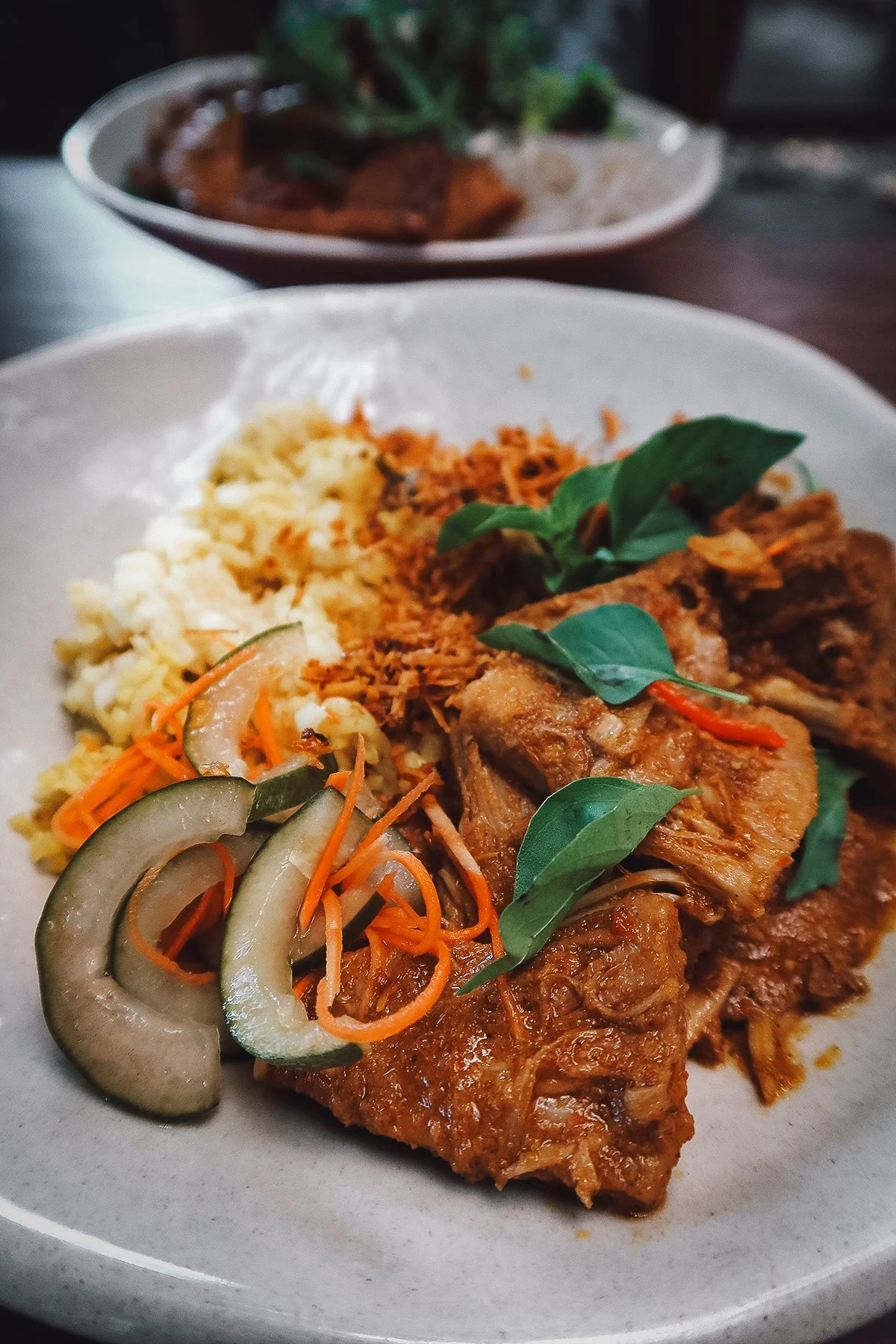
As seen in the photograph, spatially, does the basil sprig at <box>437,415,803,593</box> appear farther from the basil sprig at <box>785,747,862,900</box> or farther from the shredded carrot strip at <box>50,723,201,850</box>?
the shredded carrot strip at <box>50,723,201,850</box>

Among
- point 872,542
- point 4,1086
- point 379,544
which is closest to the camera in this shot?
point 4,1086

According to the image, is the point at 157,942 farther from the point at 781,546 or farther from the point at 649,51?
the point at 649,51

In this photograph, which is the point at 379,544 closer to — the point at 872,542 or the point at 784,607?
the point at 784,607

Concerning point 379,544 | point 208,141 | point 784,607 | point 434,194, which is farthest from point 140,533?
point 208,141

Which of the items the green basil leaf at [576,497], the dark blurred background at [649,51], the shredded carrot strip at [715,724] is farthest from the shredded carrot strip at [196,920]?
the dark blurred background at [649,51]

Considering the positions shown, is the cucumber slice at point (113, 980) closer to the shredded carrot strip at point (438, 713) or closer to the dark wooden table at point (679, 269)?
the shredded carrot strip at point (438, 713)

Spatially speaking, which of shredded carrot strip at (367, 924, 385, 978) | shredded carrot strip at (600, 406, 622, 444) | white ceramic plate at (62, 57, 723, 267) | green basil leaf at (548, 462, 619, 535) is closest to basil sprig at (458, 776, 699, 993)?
shredded carrot strip at (367, 924, 385, 978)

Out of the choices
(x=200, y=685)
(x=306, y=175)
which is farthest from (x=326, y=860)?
(x=306, y=175)
